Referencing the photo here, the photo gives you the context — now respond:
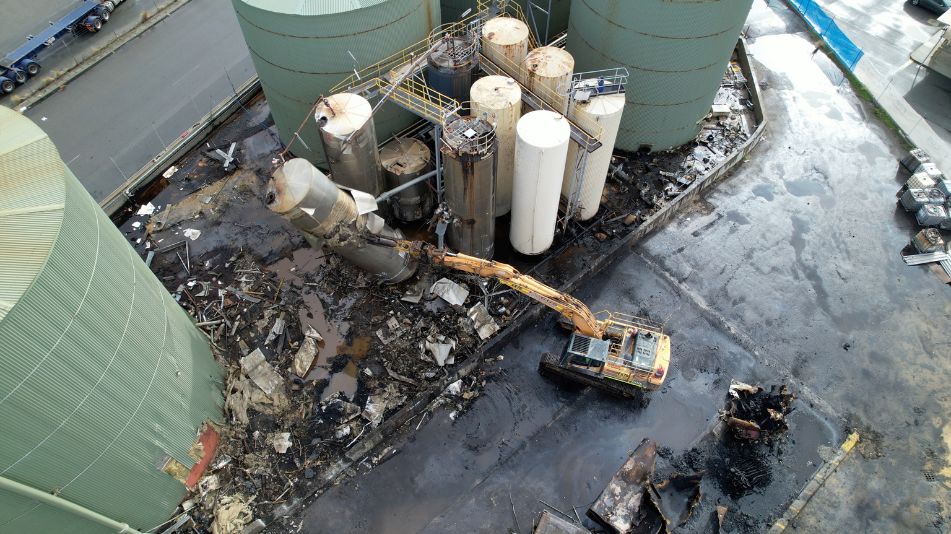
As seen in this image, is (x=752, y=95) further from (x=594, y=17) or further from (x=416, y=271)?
(x=416, y=271)

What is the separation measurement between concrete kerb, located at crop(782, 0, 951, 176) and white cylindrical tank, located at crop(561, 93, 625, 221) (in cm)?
1665

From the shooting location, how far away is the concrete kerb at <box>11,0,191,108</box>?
29.5m

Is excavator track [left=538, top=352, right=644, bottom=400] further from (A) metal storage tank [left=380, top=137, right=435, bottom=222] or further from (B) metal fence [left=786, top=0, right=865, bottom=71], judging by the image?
(B) metal fence [left=786, top=0, right=865, bottom=71]

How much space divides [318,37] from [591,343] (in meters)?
14.3

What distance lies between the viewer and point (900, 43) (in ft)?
106

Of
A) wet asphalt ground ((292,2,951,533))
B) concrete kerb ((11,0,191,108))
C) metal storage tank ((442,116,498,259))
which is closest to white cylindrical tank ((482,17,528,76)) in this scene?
metal storage tank ((442,116,498,259))

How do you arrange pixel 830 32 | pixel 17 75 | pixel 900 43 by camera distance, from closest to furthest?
pixel 17 75 < pixel 830 32 < pixel 900 43

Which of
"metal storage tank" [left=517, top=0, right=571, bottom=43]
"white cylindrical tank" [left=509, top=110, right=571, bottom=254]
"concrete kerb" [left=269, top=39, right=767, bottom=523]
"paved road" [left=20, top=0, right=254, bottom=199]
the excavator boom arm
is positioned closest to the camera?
"concrete kerb" [left=269, top=39, right=767, bottom=523]

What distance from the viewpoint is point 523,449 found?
19172 millimetres

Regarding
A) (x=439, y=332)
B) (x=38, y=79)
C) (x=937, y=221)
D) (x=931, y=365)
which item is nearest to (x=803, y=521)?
(x=931, y=365)

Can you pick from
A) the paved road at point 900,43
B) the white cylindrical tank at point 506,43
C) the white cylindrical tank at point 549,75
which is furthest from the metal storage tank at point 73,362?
the paved road at point 900,43

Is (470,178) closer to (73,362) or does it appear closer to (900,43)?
(73,362)

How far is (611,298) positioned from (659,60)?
10056mm

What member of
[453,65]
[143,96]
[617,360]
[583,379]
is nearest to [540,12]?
[453,65]
